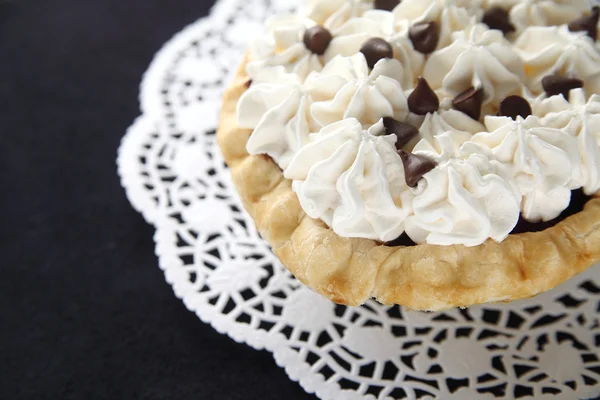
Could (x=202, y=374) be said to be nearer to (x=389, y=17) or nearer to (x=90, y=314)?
(x=90, y=314)

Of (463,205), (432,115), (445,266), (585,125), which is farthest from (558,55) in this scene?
(445,266)

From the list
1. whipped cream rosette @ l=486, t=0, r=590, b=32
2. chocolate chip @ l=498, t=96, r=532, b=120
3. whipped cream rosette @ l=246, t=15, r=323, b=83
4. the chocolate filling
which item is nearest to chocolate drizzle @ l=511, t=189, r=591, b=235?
the chocolate filling

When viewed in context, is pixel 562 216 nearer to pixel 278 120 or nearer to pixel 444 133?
pixel 444 133

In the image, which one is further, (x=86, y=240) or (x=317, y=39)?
(x=86, y=240)

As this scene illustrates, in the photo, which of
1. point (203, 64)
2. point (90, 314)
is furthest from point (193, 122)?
point (90, 314)

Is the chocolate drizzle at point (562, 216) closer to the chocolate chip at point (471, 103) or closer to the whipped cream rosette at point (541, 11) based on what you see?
the chocolate chip at point (471, 103)

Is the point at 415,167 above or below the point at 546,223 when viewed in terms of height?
above

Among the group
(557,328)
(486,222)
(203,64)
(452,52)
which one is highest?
(452,52)

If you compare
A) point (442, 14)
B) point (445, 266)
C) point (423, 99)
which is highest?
point (442, 14)
